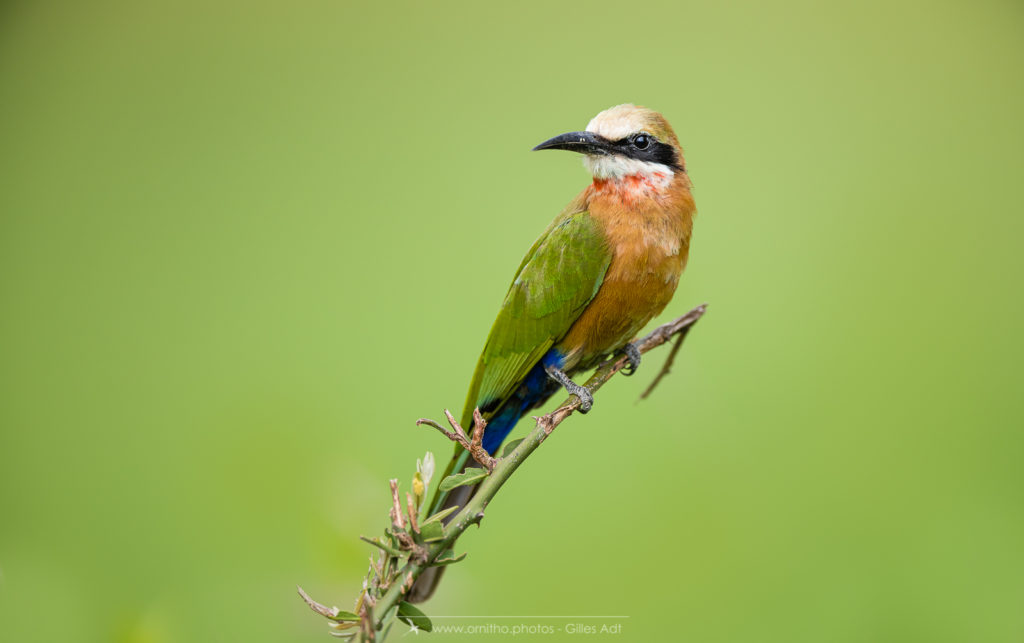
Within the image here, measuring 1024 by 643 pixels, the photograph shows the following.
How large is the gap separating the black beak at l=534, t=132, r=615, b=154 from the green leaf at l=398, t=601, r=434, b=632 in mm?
1174

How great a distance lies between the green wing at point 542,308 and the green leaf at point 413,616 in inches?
39.3

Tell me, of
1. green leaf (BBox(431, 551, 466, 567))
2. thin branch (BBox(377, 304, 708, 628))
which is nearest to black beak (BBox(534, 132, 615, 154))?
thin branch (BBox(377, 304, 708, 628))

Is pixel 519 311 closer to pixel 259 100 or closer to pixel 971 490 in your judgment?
pixel 971 490

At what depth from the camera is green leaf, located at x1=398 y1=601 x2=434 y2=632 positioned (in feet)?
Result: 2.73

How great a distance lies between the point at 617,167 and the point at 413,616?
1.35 metres

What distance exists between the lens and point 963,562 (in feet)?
7.34

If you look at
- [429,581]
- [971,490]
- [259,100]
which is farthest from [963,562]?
[259,100]

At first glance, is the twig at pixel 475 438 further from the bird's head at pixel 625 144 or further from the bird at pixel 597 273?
the bird's head at pixel 625 144

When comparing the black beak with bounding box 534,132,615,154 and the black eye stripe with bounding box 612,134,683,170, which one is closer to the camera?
the black beak with bounding box 534,132,615,154

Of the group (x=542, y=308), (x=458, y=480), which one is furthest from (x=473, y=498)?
(x=542, y=308)

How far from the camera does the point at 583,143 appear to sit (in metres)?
1.87

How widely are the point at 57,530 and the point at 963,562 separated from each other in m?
2.75

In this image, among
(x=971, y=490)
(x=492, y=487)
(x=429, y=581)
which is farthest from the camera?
(x=971, y=490)

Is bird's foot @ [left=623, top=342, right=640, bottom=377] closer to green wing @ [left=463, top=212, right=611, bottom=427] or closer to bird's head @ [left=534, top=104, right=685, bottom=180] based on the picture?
green wing @ [left=463, top=212, right=611, bottom=427]
